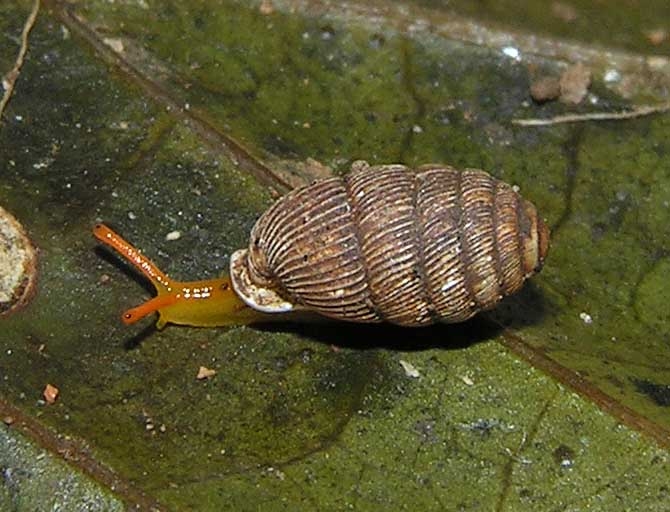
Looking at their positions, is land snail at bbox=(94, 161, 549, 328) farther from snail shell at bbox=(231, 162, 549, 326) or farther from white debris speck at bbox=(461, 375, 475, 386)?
white debris speck at bbox=(461, 375, 475, 386)

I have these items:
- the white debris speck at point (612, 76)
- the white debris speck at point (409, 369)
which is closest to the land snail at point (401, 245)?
the white debris speck at point (409, 369)

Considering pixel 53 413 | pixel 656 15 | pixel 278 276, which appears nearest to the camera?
pixel 53 413

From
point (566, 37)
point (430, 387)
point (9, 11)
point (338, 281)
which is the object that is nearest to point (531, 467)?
point (430, 387)

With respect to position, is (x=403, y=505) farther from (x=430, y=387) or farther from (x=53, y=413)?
(x=53, y=413)

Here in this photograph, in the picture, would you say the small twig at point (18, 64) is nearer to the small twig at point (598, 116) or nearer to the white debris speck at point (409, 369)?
A: the white debris speck at point (409, 369)

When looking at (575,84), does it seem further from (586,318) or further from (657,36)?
(586,318)

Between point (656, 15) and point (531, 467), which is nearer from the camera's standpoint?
point (531, 467)

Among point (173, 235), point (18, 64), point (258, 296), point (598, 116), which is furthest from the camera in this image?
point (598, 116)

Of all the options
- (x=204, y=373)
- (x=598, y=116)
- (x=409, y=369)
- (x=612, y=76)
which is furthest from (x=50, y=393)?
(x=612, y=76)
